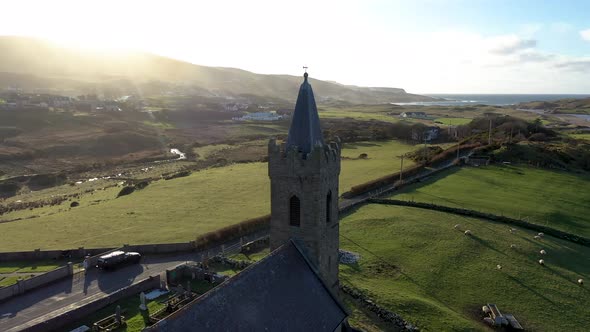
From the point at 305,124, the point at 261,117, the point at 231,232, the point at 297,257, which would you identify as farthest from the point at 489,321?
the point at 261,117

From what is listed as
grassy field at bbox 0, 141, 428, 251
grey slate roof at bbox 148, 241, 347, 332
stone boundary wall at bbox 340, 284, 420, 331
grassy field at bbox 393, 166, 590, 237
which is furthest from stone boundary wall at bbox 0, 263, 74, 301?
grassy field at bbox 393, 166, 590, 237

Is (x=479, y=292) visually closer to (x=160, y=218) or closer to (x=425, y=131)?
(x=160, y=218)

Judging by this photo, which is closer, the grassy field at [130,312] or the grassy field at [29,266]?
the grassy field at [130,312]

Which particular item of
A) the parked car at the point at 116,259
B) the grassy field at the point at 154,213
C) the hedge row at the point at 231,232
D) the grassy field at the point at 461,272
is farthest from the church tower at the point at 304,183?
the grassy field at the point at 154,213

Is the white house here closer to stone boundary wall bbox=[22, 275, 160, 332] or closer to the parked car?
the parked car

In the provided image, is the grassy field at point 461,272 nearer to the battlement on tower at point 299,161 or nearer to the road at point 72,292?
the battlement on tower at point 299,161

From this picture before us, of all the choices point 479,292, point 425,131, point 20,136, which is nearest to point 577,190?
point 479,292

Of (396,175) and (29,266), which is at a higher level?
(396,175)

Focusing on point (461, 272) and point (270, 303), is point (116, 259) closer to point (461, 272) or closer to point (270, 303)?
point (270, 303)
